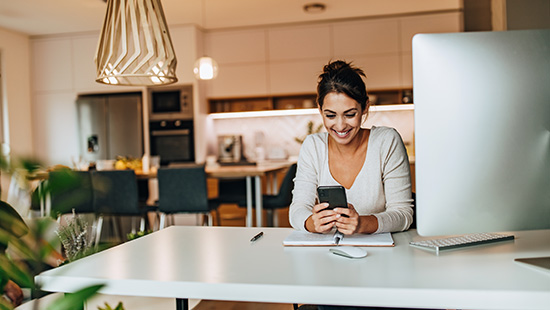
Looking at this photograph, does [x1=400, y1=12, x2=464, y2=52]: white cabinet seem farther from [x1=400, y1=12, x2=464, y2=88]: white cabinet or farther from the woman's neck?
the woman's neck

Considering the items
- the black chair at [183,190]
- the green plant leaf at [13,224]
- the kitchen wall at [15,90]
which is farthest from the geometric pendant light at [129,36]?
the kitchen wall at [15,90]

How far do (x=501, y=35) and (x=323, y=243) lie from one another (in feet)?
2.03

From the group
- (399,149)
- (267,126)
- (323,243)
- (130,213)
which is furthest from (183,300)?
(267,126)

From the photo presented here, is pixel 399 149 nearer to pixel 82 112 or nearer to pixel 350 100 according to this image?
pixel 350 100

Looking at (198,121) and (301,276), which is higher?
(198,121)

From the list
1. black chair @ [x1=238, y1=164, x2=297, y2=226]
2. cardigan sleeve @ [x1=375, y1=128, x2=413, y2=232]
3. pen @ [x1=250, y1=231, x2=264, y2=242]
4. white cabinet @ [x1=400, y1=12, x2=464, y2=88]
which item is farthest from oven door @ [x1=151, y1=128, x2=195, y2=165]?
pen @ [x1=250, y1=231, x2=264, y2=242]

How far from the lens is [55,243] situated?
46cm

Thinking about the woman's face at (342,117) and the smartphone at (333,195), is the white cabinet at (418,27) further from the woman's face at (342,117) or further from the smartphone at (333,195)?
the smartphone at (333,195)

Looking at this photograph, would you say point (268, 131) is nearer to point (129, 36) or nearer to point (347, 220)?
point (129, 36)

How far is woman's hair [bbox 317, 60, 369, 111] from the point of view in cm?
163

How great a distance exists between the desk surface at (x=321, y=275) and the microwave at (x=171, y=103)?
175 inches

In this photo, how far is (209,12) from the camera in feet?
16.6

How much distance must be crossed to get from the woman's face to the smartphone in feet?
1.47

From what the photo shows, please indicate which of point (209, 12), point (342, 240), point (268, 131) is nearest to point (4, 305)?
point (342, 240)
